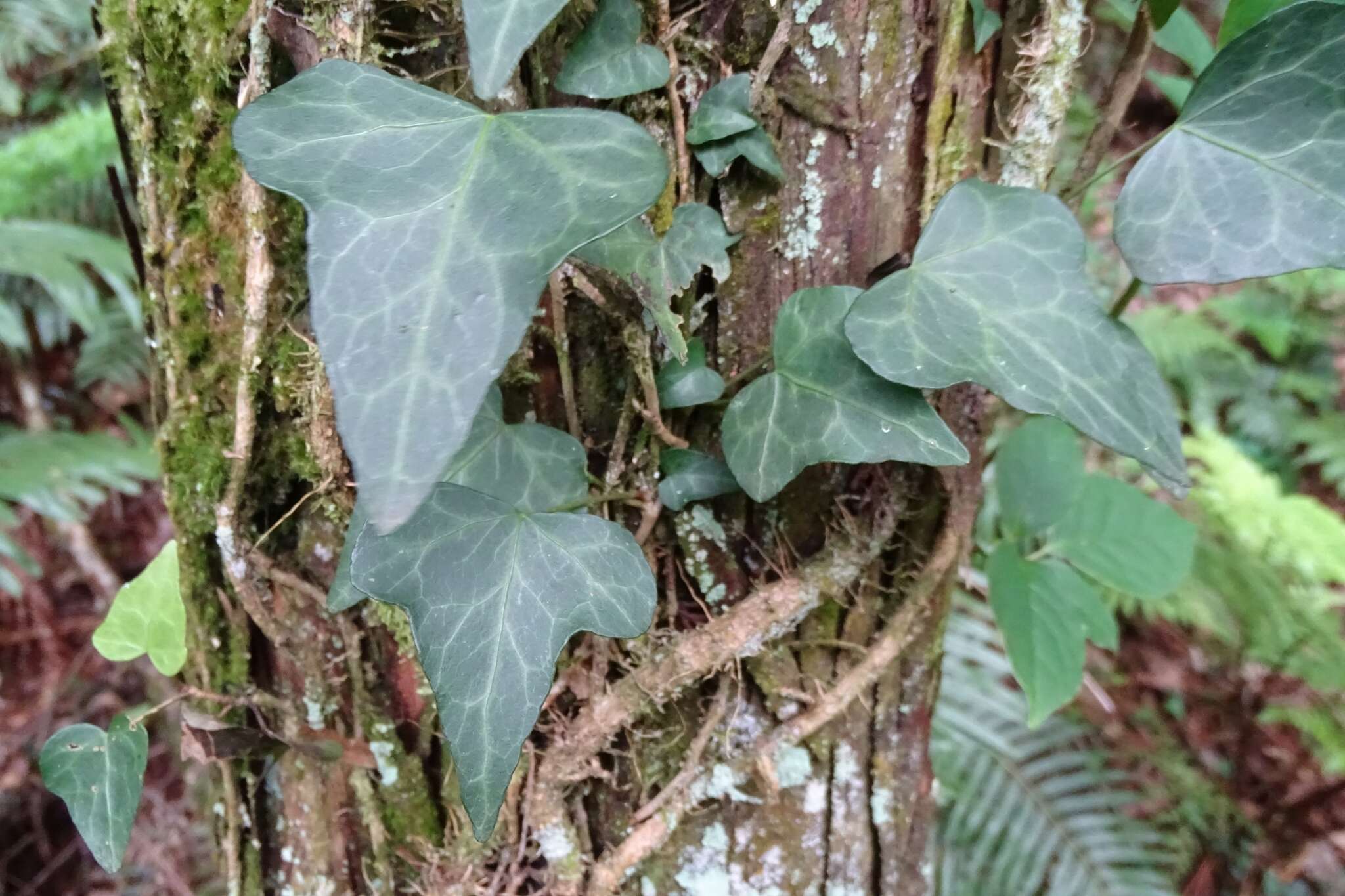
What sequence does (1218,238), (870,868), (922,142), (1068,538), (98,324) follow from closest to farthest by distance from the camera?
1. (1218,238)
2. (922,142)
3. (870,868)
4. (1068,538)
5. (98,324)

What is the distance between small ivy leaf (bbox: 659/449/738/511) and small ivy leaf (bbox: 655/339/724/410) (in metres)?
0.04

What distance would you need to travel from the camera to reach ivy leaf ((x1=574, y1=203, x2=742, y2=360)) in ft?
1.73

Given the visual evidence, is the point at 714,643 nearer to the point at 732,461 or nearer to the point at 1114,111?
the point at 732,461

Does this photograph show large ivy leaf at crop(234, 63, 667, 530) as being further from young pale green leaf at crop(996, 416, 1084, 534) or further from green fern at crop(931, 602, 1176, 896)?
green fern at crop(931, 602, 1176, 896)

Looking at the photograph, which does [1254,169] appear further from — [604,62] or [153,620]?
[153,620]

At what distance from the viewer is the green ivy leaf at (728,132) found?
0.56 m

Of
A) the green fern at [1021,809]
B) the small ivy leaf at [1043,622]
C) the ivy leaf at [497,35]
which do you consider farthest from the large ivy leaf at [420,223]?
the green fern at [1021,809]

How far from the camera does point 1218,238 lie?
523 millimetres

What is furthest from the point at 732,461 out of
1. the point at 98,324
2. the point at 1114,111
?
the point at 98,324

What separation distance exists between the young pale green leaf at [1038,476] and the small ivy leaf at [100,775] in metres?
0.90

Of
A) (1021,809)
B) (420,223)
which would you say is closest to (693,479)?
(420,223)

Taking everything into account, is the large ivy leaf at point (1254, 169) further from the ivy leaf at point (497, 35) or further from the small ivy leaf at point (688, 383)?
the ivy leaf at point (497, 35)

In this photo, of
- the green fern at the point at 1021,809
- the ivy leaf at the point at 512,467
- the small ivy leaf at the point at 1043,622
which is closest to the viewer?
the ivy leaf at the point at 512,467

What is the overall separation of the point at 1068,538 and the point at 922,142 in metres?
0.55
